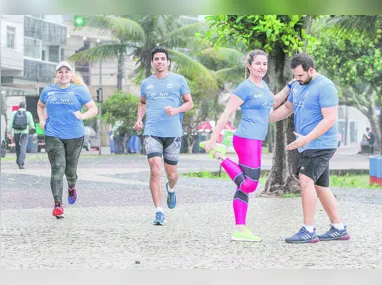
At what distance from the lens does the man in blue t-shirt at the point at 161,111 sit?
7.91 metres

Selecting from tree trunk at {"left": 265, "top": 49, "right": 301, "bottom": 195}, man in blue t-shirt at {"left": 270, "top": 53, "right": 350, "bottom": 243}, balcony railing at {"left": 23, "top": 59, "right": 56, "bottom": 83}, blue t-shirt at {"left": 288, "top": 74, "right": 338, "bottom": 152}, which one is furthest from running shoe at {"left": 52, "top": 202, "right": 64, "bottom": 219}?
balcony railing at {"left": 23, "top": 59, "right": 56, "bottom": 83}

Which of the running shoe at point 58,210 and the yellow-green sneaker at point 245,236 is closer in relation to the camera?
the yellow-green sneaker at point 245,236

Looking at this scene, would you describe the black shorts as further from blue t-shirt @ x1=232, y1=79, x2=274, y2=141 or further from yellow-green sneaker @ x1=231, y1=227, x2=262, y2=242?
yellow-green sneaker @ x1=231, y1=227, x2=262, y2=242

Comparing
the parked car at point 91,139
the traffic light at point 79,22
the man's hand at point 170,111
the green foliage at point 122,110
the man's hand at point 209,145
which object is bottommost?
the parked car at point 91,139

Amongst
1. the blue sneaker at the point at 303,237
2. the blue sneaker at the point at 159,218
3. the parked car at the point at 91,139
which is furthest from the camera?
the parked car at the point at 91,139

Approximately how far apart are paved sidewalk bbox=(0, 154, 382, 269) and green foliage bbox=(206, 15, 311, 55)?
193cm

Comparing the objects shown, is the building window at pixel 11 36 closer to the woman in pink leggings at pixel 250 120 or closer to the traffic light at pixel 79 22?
the traffic light at pixel 79 22

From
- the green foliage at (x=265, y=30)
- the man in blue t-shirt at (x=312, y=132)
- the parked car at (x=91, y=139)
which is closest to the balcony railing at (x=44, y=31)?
the parked car at (x=91, y=139)

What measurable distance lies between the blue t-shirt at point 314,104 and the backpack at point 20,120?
36.3 feet

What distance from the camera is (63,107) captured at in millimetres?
8727

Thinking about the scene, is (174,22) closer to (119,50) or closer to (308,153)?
(119,50)

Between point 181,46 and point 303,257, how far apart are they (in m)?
26.4

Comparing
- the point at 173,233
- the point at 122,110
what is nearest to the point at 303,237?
the point at 173,233

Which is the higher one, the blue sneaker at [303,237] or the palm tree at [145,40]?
the palm tree at [145,40]
